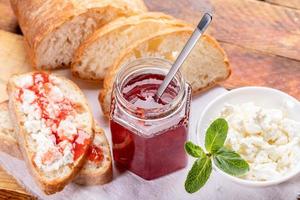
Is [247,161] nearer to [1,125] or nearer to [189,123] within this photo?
[189,123]

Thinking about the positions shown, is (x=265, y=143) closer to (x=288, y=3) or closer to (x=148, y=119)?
(x=148, y=119)

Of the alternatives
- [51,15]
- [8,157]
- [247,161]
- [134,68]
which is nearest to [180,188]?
[247,161]

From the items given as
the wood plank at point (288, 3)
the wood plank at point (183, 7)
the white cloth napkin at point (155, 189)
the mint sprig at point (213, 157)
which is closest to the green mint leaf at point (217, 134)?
the mint sprig at point (213, 157)

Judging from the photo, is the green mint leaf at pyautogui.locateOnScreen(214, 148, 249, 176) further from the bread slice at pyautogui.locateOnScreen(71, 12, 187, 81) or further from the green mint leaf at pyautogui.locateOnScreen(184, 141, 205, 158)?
the bread slice at pyautogui.locateOnScreen(71, 12, 187, 81)

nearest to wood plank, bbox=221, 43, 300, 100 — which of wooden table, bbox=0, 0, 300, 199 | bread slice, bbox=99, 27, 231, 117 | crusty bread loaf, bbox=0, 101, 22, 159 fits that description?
wooden table, bbox=0, 0, 300, 199

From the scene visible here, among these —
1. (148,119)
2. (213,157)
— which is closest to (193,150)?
(213,157)

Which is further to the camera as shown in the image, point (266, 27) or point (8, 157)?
point (266, 27)

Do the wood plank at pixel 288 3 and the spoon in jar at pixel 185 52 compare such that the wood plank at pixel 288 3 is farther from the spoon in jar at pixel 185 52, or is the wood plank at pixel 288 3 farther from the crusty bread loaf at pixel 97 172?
the crusty bread loaf at pixel 97 172
